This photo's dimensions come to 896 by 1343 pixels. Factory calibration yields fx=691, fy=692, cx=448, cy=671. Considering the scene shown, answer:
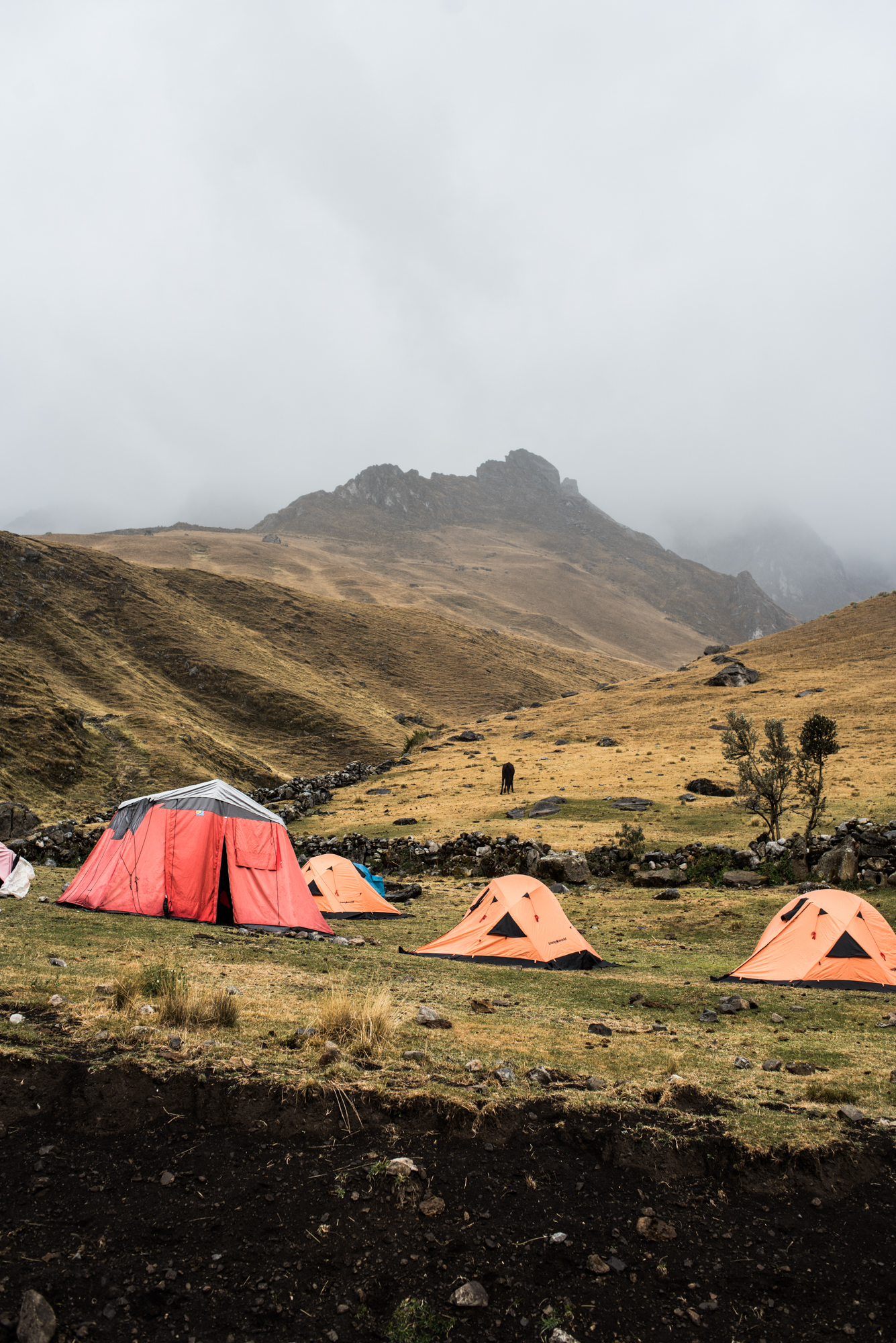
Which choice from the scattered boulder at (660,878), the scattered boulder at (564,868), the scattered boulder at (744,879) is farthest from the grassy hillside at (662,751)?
the scattered boulder at (744,879)

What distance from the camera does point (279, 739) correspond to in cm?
6050

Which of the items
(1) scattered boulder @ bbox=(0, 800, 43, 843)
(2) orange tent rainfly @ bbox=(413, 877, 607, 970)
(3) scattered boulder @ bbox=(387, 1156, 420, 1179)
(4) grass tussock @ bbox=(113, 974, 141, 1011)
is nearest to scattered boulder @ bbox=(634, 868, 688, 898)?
(2) orange tent rainfly @ bbox=(413, 877, 607, 970)

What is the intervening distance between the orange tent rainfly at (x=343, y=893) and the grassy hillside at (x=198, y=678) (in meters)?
19.8

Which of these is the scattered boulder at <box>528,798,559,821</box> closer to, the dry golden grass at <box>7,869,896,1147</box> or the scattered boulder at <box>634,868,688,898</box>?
the scattered boulder at <box>634,868,688,898</box>

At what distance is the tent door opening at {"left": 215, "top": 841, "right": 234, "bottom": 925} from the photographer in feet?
53.1

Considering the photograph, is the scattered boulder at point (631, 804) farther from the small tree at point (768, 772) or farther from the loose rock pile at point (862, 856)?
the loose rock pile at point (862, 856)

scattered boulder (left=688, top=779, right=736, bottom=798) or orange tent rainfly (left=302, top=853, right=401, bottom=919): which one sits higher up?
scattered boulder (left=688, top=779, right=736, bottom=798)

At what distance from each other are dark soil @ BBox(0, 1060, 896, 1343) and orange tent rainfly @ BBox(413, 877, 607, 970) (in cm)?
869

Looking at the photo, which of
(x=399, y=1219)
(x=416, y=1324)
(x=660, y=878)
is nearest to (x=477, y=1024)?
(x=399, y=1219)

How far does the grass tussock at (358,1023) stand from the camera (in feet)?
22.8

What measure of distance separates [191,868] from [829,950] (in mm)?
13459

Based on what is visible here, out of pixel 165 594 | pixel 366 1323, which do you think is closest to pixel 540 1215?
pixel 366 1323

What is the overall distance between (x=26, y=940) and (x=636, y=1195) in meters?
10.6

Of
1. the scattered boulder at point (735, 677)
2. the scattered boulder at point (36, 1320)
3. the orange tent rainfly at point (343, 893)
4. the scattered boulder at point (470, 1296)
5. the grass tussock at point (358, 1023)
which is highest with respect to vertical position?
the scattered boulder at point (735, 677)
